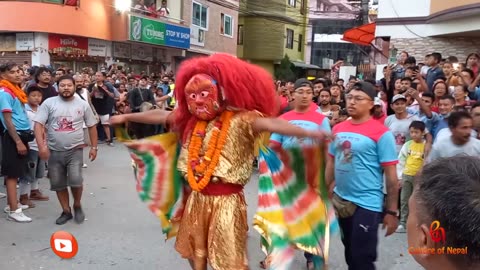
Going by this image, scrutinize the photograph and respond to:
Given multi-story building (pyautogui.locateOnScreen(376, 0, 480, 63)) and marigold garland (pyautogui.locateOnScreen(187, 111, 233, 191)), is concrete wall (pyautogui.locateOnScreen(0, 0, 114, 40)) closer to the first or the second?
multi-story building (pyautogui.locateOnScreen(376, 0, 480, 63))

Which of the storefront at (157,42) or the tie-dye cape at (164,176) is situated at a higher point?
the storefront at (157,42)

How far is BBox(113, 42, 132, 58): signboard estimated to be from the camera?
767 inches

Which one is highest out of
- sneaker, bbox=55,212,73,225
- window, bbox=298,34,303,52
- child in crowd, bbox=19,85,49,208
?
window, bbox=298,34,303,52

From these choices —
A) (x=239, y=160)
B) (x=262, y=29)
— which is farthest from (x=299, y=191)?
(x=262, y=29)

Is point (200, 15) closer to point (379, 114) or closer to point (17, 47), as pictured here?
point (17, 47)

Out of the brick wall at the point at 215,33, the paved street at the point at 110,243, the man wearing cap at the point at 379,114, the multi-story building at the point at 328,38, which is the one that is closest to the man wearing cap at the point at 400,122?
the man wearing cap at the point at 379,114

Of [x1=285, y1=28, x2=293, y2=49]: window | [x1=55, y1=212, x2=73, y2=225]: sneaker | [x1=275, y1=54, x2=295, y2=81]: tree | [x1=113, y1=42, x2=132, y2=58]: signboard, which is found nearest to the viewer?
[x1=55, y1=212, x2=73, y2=225]: sneaker

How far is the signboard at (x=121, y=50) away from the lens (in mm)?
19484

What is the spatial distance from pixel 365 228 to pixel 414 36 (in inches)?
516

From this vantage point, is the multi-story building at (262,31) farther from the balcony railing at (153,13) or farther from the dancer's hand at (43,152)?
the dancer's hand at (43,152)

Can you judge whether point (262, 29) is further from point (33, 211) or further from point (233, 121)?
point (233, 121)

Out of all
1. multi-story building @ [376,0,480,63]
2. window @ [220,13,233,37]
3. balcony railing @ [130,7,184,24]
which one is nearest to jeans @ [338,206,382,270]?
multi-story building @ [376,0,480,63]

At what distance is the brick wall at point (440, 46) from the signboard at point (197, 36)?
11576 millimetres

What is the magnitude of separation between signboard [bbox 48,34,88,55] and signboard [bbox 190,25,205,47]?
725 centimetres
